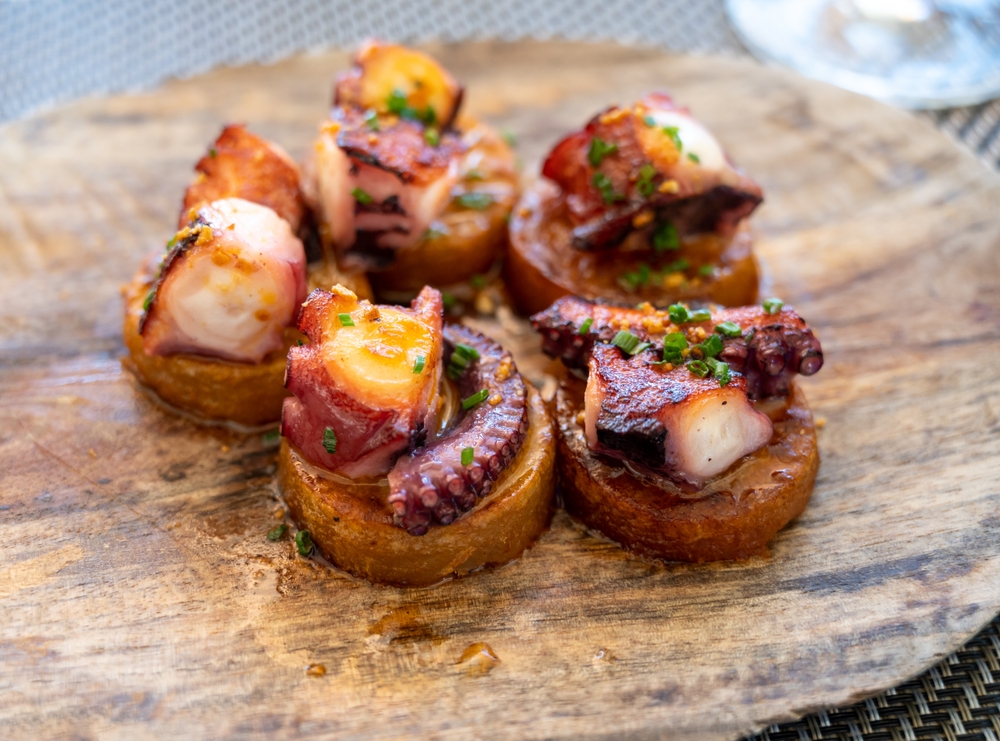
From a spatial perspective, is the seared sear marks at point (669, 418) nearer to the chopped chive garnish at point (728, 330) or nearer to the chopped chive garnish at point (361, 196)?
the chopped chive garnish at point (728, 330)

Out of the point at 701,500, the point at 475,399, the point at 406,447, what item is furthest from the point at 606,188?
the point at 406,447

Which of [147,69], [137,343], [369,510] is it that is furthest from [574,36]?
[369,510]

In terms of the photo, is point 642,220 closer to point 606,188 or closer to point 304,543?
point 606,188

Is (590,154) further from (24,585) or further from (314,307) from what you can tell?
(24,585)

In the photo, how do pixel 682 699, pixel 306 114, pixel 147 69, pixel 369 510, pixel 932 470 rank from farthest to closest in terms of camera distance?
1. pixel 147 69
2. pixel 306 114
3. pixel 932 470
4. pixel 369 510
5. pixel 682 699

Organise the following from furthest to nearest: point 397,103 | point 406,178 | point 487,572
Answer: point 397,103
point 406,178
point 487,572

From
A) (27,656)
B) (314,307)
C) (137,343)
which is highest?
(314,307)

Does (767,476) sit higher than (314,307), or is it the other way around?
(314,307)

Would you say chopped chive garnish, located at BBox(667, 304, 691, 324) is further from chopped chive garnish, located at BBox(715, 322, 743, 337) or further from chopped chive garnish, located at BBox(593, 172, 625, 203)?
chopped chive garnish, located at BBox(593, 172, 625, 203)

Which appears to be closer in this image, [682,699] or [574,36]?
[682,699]
